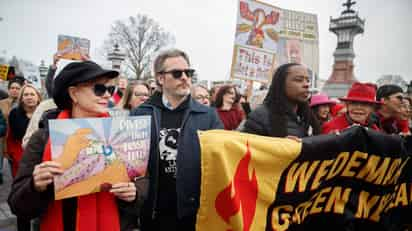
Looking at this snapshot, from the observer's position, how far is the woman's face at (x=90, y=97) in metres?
1.74

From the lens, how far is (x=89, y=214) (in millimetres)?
1631

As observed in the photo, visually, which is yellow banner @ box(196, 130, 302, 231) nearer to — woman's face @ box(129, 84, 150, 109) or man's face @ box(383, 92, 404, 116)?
man's face @ box(383, 92, 404, 116)

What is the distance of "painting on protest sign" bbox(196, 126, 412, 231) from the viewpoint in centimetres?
177

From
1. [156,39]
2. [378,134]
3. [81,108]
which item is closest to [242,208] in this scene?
[81,108]

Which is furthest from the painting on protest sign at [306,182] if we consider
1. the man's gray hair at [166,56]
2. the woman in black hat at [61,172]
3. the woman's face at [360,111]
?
the man's gray hair at [166,56]

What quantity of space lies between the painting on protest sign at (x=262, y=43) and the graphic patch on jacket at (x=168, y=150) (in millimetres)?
3073

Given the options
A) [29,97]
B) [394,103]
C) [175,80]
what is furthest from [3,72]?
[394,103]

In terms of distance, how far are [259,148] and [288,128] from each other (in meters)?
0.63

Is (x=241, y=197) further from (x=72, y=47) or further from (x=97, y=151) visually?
(x=72, y=47)

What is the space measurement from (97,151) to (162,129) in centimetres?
82

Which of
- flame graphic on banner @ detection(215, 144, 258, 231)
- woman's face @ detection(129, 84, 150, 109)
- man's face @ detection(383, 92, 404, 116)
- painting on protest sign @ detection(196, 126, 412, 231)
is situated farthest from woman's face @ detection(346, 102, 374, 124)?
woman's face @ detection(129, 84, 150, 109)

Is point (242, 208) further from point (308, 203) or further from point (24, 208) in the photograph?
point (24, 208)

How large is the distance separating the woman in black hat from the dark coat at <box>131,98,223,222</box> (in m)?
0.40

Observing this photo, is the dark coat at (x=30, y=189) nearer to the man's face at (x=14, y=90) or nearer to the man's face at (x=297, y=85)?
the man's face at (x=297, y=85)
